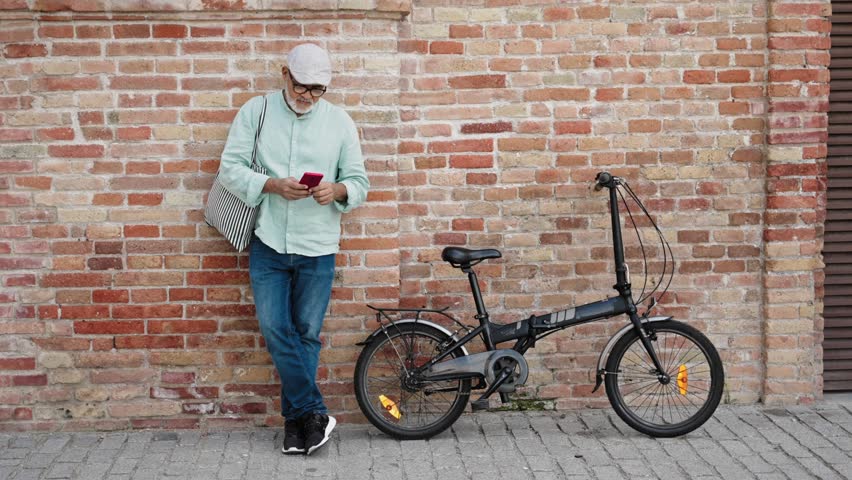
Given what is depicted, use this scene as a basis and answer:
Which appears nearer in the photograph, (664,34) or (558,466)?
Result: (558,466)

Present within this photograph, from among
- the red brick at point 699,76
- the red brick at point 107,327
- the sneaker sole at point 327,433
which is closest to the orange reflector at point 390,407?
the sneaker sole at point 327,433

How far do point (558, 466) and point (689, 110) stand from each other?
2.25 m

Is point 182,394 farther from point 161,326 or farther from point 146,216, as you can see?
point 146,216

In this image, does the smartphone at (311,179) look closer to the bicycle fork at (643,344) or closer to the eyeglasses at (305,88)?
the eyeglasses at (305,88)

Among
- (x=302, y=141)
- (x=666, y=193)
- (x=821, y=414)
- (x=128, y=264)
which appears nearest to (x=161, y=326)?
(x=128, y=264)

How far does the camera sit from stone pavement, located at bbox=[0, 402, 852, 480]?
493 cm

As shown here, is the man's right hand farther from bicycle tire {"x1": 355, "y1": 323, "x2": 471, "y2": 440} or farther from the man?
bicycle tire {"x1": 355, "y1": 323, "x2": 471, "y2": 440}

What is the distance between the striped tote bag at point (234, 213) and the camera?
526 cm

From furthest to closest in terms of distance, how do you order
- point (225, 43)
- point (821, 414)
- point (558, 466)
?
point (821, 414), point (225, 43), point (558, 466)

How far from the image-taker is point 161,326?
5.59m

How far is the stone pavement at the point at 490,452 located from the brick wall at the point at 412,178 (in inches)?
8.8

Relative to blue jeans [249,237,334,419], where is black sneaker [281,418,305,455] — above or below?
below

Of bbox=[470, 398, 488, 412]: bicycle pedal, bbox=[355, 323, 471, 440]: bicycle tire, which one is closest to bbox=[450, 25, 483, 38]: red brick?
bbox=[355, 323, 471, 440]: bicycle tire

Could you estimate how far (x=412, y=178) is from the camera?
18.7 feet
